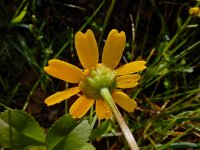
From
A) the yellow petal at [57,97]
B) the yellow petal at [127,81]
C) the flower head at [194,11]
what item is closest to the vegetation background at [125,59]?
the flower head at [194,11]

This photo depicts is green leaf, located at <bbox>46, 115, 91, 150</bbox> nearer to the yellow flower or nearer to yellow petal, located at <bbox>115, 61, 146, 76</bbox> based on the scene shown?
the yellow flower

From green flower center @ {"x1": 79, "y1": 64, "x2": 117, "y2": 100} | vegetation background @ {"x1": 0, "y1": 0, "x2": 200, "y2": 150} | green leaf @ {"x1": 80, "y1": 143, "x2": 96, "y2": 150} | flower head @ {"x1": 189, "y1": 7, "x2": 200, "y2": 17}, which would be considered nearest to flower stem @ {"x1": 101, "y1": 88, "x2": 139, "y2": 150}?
green flower center @ {"x1": 79, "y1": 64, "x2": 117, "y2": 100}

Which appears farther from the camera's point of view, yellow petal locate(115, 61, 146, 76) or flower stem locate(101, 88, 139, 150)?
yellow petal locate(115, 61, 146, 76)

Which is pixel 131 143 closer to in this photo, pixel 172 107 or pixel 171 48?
pixel 172 107

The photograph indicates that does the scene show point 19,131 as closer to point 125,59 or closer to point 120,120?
point 120,120

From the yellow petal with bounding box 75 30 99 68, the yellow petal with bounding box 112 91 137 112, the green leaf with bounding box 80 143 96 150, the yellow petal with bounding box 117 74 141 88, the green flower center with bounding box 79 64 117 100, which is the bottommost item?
the green leaf with bounding box 80 143 96 150

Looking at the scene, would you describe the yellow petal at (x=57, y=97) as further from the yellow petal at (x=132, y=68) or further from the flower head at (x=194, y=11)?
the flower head at (x=194, y=11)
